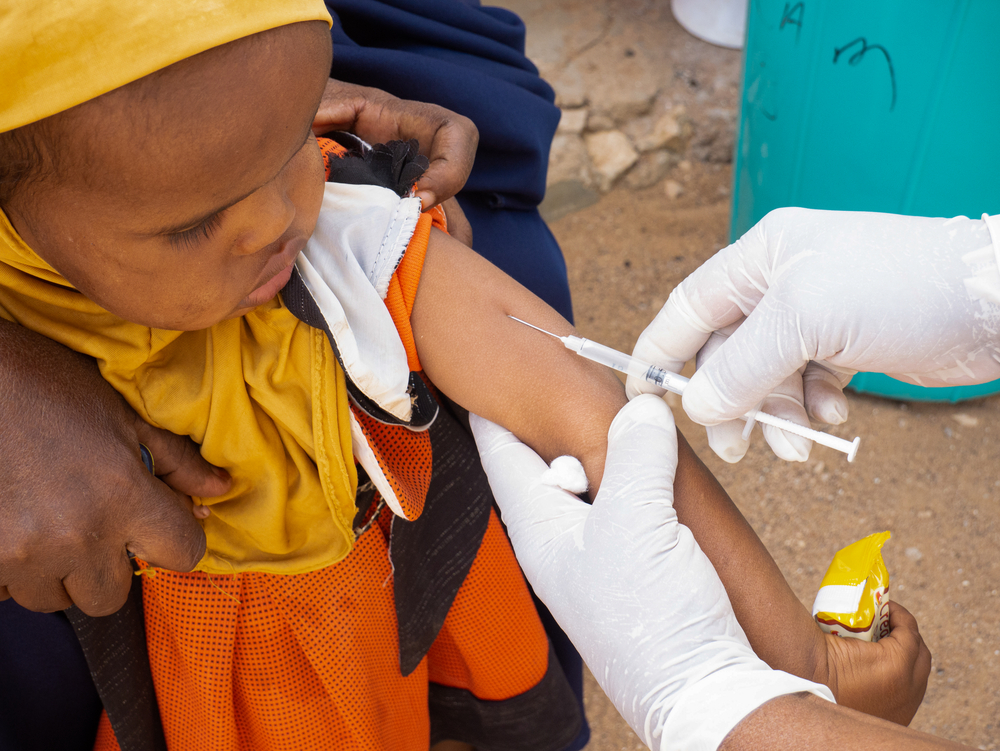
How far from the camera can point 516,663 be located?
4.21 feet

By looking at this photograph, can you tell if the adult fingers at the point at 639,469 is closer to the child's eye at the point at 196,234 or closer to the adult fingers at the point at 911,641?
the adult fingers at the point at 911,641

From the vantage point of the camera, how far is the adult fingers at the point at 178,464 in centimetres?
94

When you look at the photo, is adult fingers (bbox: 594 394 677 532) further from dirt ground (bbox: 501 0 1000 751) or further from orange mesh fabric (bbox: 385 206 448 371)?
dirt ground (bbox: 501 0 1000 751)

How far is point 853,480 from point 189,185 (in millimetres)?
2132

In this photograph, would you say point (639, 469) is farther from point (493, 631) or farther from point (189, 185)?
point (189, 185)

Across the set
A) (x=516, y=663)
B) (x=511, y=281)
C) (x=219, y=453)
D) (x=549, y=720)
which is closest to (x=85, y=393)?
(x=219, y=453)

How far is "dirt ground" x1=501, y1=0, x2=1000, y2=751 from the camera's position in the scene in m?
1.99

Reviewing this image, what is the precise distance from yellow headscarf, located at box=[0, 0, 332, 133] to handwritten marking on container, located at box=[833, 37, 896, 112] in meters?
1.71

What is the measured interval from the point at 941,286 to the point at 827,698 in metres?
0.51

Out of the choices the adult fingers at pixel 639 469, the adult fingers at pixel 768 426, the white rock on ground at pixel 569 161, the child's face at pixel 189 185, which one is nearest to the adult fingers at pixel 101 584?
the child's face at pixel 189 185

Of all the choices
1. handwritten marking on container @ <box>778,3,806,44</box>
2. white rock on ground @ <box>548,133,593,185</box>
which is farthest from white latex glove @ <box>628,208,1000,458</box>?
white rock on ground @ <box>548,133,593,185</box>

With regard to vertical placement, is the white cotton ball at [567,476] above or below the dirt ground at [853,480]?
above

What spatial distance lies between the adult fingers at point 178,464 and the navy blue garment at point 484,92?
63 centimetres

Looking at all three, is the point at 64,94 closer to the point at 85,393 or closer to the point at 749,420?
the point at 85,393
